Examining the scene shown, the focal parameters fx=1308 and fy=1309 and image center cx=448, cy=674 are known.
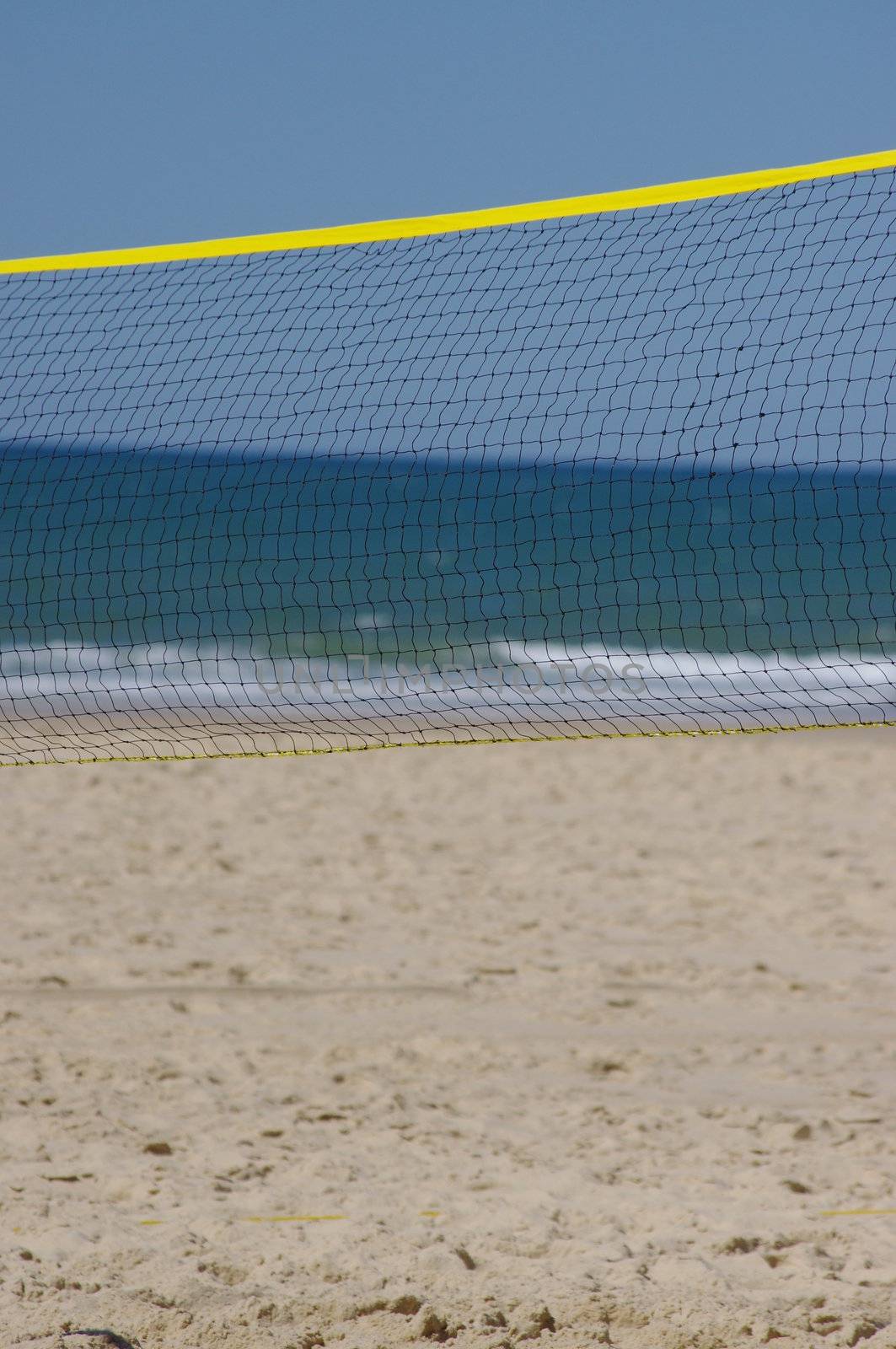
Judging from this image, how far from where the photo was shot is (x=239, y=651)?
1548 cm

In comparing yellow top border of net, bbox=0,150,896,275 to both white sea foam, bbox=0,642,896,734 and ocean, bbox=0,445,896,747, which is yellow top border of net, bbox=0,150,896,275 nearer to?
ocean, bbox=0,445,896,747

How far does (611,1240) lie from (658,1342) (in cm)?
44

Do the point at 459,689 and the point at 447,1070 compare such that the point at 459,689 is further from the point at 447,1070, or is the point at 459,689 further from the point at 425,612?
the point at 447,1070

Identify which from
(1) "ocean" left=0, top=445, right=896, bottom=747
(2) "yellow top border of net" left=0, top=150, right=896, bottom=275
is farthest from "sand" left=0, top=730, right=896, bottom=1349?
(2) "yellow top border of net" left=0, top=150, right=896, bottom=275

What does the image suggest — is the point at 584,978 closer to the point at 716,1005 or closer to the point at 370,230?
the point at 716,1005

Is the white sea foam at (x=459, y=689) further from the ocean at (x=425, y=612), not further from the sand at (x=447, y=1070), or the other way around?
the sand at (x=447, y=1070)

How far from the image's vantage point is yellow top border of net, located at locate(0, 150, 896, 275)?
378 centimetres

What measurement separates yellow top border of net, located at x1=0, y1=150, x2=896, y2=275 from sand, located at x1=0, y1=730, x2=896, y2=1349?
8.10ft

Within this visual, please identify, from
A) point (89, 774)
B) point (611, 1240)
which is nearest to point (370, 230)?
point (611, 1240)

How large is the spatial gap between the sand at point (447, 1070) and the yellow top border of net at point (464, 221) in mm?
2470

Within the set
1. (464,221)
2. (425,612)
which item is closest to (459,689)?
(425,612)

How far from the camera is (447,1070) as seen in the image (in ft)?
12.8

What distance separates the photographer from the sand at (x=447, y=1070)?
102 inches

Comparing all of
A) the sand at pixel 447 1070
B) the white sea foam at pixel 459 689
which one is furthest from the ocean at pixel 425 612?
the sand at pixel 447 1070
